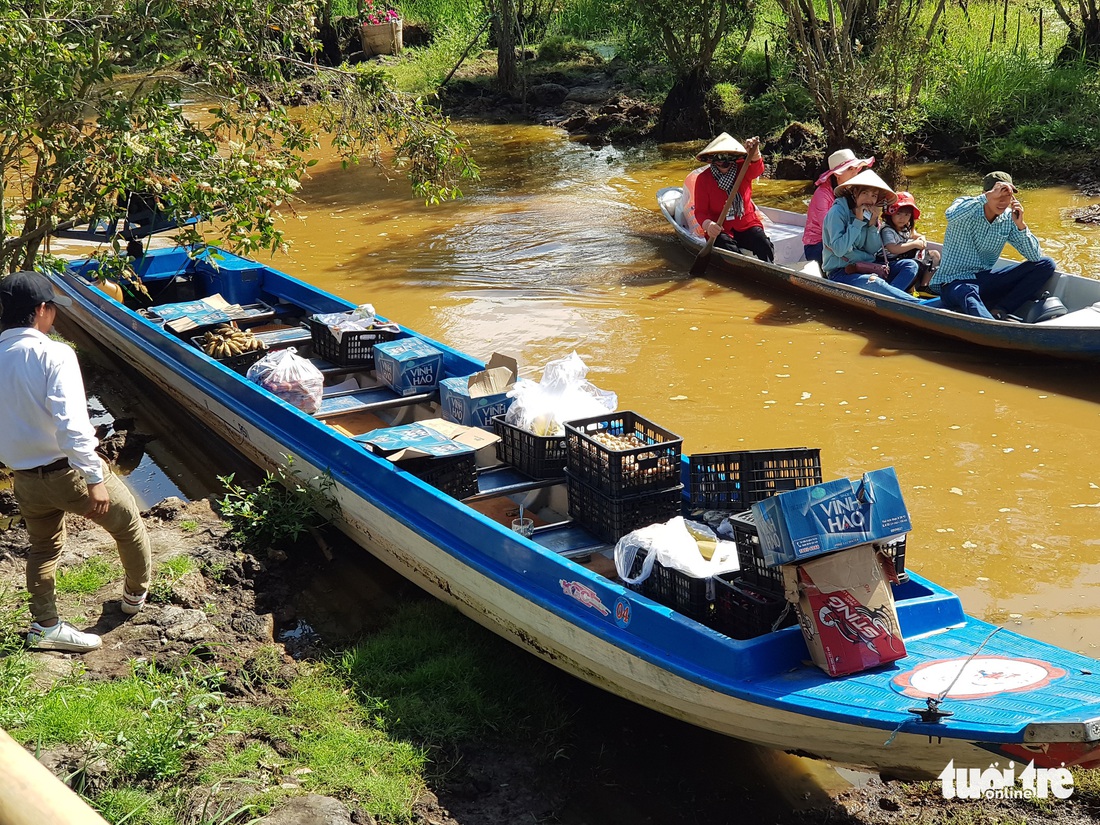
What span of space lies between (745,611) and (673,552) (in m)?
0.43

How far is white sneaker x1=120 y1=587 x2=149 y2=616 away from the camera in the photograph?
17.1 feet

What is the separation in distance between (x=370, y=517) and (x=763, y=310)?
617 centimetres

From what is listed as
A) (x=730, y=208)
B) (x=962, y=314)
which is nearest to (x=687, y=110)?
(x=730, y=208)

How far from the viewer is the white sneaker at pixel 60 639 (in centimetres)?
482

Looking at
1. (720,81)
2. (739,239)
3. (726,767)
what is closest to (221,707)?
(726,767)

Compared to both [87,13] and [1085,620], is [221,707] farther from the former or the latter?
[87,13]

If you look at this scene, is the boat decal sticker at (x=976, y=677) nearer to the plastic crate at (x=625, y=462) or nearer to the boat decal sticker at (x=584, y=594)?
the boat decal sticker at (x=584, y=594)

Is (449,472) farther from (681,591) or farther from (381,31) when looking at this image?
(381,31)

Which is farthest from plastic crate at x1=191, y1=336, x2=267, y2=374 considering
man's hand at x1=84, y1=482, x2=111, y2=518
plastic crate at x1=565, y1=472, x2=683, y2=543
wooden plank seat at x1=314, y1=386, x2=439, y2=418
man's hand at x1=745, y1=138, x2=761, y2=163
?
man's hand at x1=745, y1=138, x2=761, y2=163

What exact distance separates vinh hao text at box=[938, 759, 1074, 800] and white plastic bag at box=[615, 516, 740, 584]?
48.5 inches

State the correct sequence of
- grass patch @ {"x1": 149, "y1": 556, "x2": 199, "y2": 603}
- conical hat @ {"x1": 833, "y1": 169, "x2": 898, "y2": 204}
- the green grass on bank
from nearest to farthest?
the green grass on bank, grass patch @ {"x1": 149, "y1": 556, "x2": 199, "y2": 603}, conical hat @ {"x1": 833, "y1": 169, "x2": 898, "y2": 204}

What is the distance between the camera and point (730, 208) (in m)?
11.5

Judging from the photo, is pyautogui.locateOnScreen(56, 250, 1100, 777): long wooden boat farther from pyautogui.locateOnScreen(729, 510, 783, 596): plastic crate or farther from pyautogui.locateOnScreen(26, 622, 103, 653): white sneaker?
pyautogui.locateOnScreen(26, 622, 103, 653): white sneaker

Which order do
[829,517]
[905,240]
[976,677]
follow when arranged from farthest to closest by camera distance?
1. [905,240]
2. [829,517]
3. [976,677]
